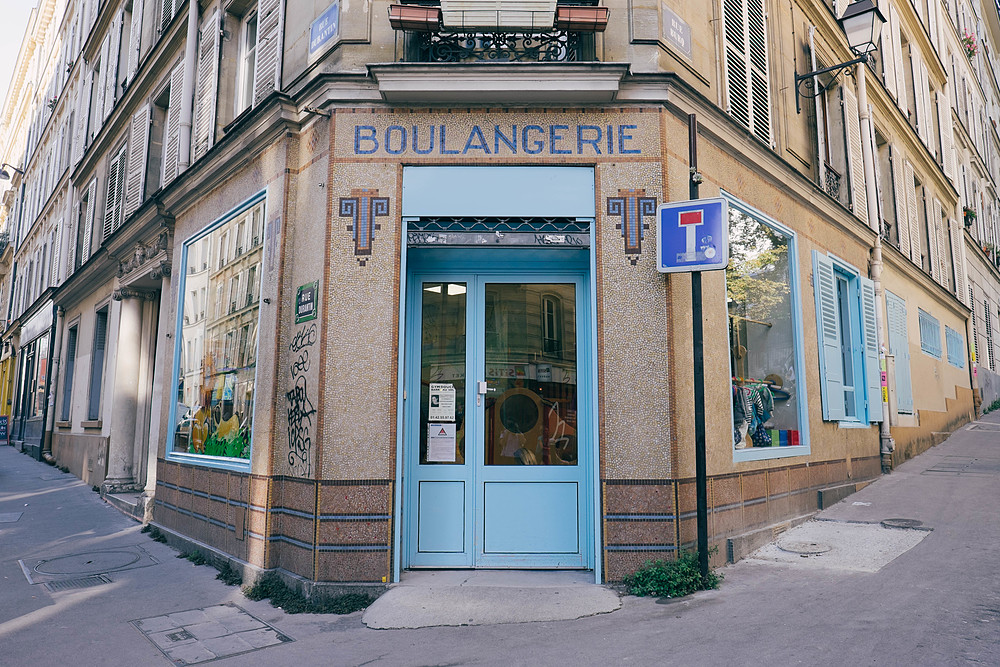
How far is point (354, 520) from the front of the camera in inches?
227

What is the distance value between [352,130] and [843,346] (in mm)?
7635

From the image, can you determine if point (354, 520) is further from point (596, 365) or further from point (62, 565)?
point (62, 565)

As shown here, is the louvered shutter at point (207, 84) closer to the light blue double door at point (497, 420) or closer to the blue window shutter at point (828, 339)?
the light blue double door at point (497, 420)

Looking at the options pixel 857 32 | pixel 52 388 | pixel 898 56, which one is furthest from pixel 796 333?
pixel 52 388

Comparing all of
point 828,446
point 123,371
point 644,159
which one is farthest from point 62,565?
point 828,446

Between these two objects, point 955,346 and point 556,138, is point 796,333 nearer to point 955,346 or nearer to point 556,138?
point 556,138

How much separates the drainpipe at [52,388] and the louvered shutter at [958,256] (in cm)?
2259

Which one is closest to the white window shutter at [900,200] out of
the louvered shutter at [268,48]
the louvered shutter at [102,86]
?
the louvered shutter at [268,48]

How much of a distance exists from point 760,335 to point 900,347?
5.92 m

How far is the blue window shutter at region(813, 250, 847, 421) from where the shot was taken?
8.84m

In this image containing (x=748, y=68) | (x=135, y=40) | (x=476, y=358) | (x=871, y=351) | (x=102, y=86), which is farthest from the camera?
(x=102, y=86)

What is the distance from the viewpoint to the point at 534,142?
6258 mm

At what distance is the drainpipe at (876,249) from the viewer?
10805 mm

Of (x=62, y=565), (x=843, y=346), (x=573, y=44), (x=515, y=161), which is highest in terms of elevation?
(x=573, y=44)
